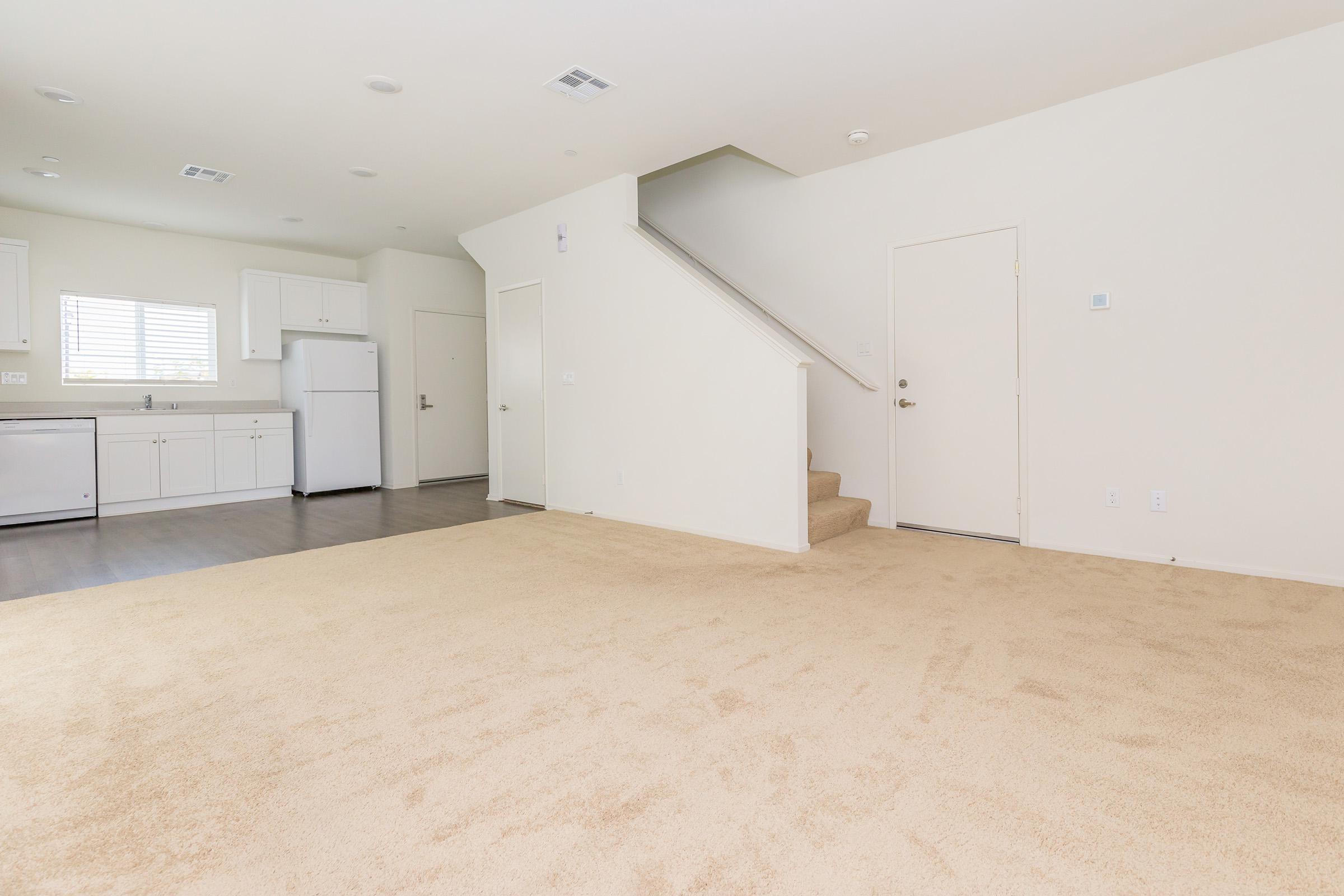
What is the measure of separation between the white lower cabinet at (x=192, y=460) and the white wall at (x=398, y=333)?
97 cm

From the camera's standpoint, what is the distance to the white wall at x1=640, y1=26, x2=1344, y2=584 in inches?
125

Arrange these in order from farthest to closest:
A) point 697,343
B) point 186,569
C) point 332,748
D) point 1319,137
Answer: point 697,343 < point 186,569 < point 1319,137 < point 332,748

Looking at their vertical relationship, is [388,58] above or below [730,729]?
above

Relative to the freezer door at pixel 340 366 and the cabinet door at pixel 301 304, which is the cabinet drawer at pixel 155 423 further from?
the cabinet door at pixel 301 304

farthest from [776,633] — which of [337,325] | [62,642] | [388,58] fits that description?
[337,325]

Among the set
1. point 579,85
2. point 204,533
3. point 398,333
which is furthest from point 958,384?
point 398,333

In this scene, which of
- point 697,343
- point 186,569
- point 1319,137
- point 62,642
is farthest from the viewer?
point 697,343

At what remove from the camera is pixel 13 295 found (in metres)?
5.39

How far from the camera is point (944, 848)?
137cm

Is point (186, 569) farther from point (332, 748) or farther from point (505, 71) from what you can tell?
point (505, 71)

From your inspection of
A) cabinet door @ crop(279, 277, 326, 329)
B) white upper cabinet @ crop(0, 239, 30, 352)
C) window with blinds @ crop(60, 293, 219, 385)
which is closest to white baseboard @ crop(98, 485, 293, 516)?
window with blinds @ crop(60, 293, 219, 385)

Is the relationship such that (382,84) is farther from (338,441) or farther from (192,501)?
(192,501)

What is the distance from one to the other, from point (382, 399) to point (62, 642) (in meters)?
4.93

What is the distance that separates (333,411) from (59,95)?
3.64 metres
